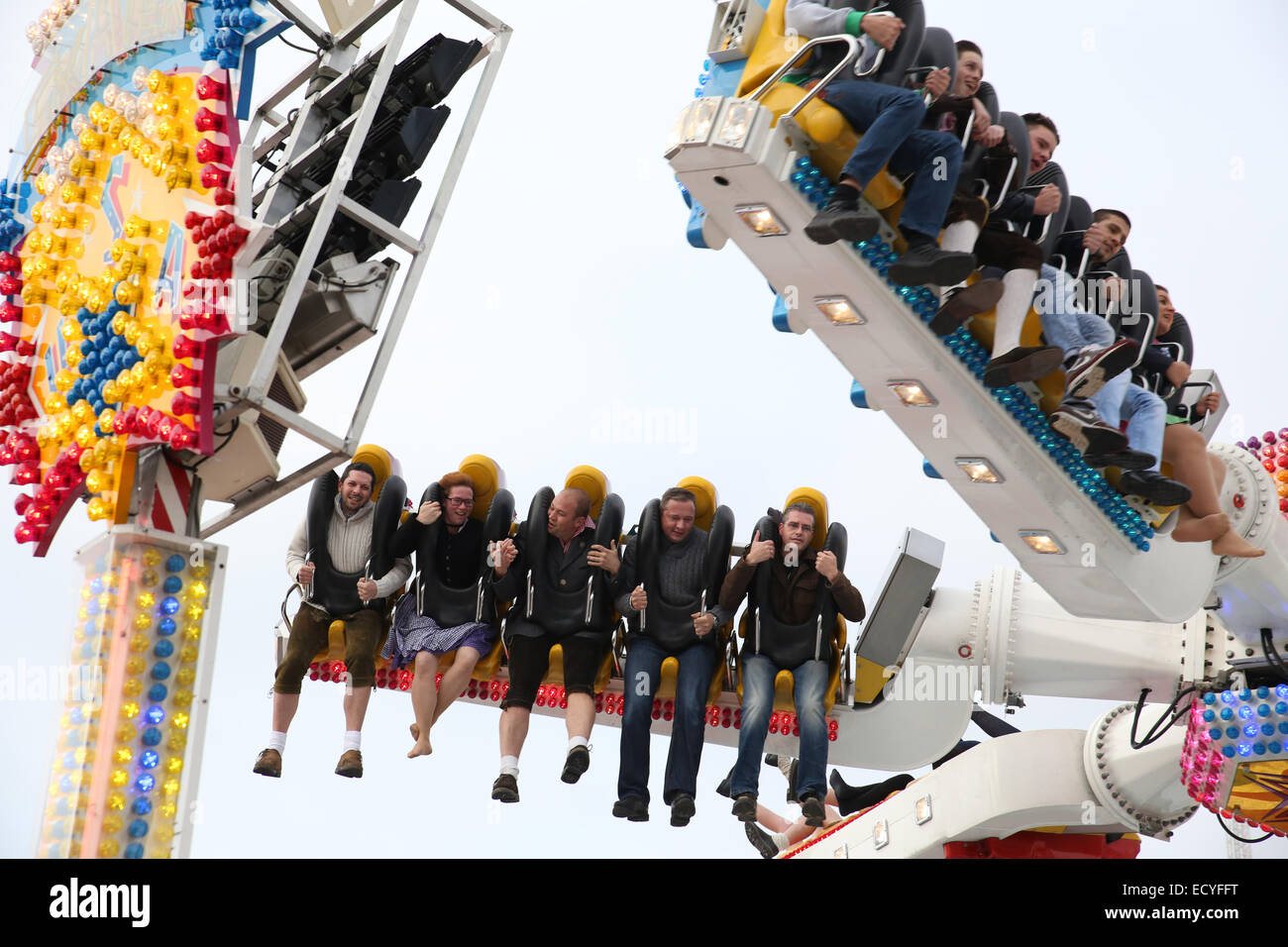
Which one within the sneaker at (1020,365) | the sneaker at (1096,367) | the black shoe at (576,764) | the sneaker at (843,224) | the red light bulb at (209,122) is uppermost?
the red light bulb at (209,122)

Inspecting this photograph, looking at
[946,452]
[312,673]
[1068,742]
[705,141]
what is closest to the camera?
[705,141]

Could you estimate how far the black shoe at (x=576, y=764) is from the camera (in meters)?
9.49

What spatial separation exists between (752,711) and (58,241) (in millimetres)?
5468

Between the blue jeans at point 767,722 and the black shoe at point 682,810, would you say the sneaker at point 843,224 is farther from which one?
the black shoe at point 682,810

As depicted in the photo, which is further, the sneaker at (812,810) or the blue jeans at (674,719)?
the blue jeans at (674,719)

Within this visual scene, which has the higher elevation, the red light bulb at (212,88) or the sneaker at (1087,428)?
the red light bulb at (212,88)

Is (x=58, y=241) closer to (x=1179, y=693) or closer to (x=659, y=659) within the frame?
(x=659, y=659)

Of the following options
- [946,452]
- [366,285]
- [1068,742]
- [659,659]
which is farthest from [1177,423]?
[366,285]

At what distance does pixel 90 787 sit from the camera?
27.5 ft

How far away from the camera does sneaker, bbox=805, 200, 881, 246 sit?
742 centimetres

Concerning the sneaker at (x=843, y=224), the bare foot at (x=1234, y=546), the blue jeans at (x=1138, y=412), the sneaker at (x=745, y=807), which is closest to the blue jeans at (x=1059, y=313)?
the blue jeans at (x=1138, y=412)

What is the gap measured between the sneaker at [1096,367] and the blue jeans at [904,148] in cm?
135

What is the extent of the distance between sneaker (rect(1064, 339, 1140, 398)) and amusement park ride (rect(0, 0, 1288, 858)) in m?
0.26
